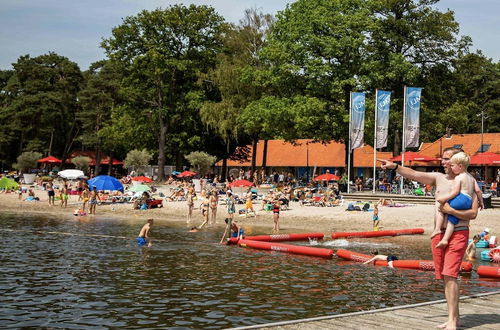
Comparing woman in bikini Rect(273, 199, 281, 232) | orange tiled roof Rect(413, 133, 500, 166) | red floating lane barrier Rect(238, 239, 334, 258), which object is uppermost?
orange tiled roof Rect(413, 133, 500, 166)

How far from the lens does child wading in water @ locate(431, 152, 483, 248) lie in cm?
858

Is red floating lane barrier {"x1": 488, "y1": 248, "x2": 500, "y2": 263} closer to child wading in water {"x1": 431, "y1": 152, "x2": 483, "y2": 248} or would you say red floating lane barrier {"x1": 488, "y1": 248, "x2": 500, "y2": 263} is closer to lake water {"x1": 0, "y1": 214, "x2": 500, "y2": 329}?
lake water {"x1": 0, "y1": 214, "x2": 500, "y2": 329}

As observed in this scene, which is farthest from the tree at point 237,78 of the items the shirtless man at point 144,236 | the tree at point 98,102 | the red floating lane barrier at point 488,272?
the red floating lane barrier at point 488,272

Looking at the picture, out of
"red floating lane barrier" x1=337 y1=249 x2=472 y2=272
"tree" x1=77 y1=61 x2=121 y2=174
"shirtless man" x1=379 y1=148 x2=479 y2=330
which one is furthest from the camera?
"tree" x1=77 y1=61 x2=121 y2=174

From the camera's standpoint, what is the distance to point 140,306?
44.9 feet

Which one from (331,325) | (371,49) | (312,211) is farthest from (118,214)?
(331,325)

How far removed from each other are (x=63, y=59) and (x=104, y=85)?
41.7 ft

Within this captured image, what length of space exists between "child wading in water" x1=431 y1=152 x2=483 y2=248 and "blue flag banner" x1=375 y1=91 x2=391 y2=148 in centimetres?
3534

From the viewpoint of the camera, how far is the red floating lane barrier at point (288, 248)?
2230 cm

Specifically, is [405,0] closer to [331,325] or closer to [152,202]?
[152,202]

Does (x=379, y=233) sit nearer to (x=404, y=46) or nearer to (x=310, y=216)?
(x=310, y=216)

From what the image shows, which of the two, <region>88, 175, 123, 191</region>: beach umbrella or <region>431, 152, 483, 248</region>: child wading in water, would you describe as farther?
<region>88, 175, 123, 191</region>: beach umbrella

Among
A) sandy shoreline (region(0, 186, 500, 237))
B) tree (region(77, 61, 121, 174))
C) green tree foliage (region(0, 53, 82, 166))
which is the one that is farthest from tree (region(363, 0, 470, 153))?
green tree foliage (region(0, 53, 82, 166))

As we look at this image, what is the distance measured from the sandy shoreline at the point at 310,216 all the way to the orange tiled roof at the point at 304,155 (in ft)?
97.1
